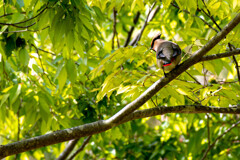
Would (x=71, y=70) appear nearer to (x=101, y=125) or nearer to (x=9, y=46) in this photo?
(x=9, y=46)

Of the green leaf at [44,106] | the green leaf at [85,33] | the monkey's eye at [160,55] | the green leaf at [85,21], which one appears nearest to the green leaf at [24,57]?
the green leaf at [44,106]

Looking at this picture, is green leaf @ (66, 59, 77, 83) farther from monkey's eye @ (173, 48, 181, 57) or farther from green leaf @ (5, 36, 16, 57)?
Result: monkey's eye @ (173, 48, 181, 57)

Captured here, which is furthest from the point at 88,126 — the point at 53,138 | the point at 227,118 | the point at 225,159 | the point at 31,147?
the point at 227,118

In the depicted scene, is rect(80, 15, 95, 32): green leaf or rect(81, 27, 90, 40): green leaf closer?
rect(80, 15, 95, 32): green leaf

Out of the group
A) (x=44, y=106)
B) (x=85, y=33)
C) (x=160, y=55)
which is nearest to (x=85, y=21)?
(x=85, y=33)

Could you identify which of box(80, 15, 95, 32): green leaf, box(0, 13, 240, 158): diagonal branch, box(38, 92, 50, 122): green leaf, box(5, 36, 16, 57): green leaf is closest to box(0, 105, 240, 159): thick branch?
box(0, 13, 240, 158): diagonal branch

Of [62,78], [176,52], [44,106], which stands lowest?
[176,52]

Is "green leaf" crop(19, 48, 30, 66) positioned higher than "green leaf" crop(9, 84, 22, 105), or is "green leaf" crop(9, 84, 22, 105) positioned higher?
"green leaf" crop(19, 48, 30, 66)

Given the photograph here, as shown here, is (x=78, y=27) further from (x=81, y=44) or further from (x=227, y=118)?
(x=227, y=118)

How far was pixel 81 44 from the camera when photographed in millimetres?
2201

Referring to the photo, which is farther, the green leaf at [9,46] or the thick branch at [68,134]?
the green leaf at [9,46]

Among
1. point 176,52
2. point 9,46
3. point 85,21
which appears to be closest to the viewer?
point 176,52

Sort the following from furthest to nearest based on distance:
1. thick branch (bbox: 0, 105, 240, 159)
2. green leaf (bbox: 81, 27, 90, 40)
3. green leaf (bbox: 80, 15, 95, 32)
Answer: green leaf (bbox: 81, 27, 90, 40) → green leaf (bbox: 80, 15, 95, 32) → thick branch (bbox: 0, 105, 240, 159)

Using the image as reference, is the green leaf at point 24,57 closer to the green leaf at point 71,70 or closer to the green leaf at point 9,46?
the green leaf at point 9,46
